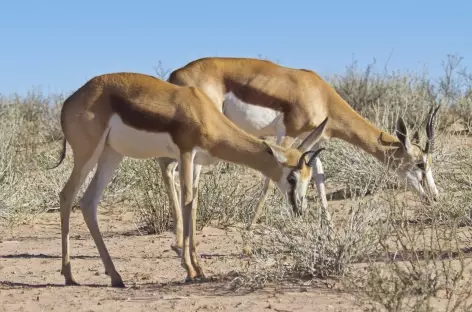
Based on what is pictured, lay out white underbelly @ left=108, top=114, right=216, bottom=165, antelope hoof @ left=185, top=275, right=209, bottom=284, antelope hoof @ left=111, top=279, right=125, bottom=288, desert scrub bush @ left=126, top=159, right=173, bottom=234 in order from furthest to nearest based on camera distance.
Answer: desert scrub bush @ left=126, top=159, right=173, bottom=234
white underbelly @ left=108, top=114, right=216, bottom=165
antelope hoof @ left=111, top=279, right=125, bottom=288
antelope hoof @ left=185, top=275, right=209, bottom=284

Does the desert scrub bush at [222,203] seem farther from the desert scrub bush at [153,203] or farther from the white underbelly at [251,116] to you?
the white underbelly at [251,116]

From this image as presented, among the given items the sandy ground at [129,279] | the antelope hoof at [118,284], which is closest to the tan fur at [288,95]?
the sandy ground at [129,279]

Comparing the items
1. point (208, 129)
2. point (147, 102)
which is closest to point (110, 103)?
point (147, 102)

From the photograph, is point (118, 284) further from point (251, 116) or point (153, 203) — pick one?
point (251, 116)

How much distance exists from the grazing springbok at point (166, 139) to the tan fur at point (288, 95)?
2.86 m

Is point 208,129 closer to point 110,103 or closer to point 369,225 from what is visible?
point 110,103

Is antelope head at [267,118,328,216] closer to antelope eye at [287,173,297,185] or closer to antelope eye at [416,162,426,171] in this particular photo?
antelope eye at [287,173,297,185]

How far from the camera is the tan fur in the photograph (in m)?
12.3

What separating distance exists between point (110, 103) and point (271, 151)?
172cm

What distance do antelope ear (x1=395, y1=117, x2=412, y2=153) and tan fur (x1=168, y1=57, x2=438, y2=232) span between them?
85mm

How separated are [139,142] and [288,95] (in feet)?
13.0

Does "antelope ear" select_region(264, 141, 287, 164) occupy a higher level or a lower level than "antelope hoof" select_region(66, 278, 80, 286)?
higher

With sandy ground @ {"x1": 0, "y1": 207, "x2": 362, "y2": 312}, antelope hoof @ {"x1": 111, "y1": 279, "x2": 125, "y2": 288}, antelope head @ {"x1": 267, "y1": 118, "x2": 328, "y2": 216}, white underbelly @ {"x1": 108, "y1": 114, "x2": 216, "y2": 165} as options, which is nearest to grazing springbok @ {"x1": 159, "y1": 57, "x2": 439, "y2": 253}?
sandy ground @ {"x1": 0, "y1": 207, "x2": 362, "y2": 312}

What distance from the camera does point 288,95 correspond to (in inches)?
496
